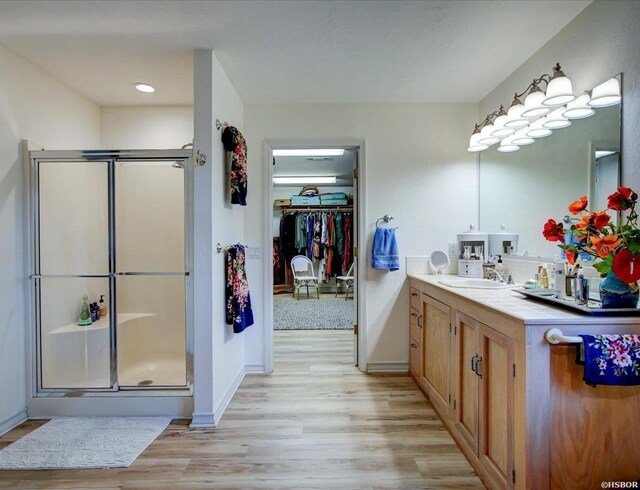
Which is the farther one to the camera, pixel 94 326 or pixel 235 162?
pixel 94 326

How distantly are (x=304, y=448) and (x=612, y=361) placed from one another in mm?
1577

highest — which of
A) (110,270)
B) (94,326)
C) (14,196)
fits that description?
(14,196)

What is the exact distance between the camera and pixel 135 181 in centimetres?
264

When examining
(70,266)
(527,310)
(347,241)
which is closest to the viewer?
(527,310)

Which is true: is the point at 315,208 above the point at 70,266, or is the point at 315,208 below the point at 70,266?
above

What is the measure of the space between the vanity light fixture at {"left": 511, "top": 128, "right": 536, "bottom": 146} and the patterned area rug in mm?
2528

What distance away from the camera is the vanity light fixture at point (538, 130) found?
84.4 inches

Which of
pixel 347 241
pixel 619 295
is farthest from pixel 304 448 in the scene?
pixel 347 241

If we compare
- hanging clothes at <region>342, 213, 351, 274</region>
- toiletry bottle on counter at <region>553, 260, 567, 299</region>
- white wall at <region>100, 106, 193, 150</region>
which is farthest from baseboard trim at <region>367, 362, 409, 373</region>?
hanging clothes at <region>342, 213, 351, 274</region>

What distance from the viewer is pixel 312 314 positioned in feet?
16.9

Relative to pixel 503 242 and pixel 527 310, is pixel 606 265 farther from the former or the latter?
pixel 503 242

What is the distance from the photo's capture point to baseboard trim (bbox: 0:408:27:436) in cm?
213

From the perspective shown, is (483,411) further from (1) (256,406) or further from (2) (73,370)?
(2) (73,370)


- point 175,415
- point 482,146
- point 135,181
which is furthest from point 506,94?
point 175,415
